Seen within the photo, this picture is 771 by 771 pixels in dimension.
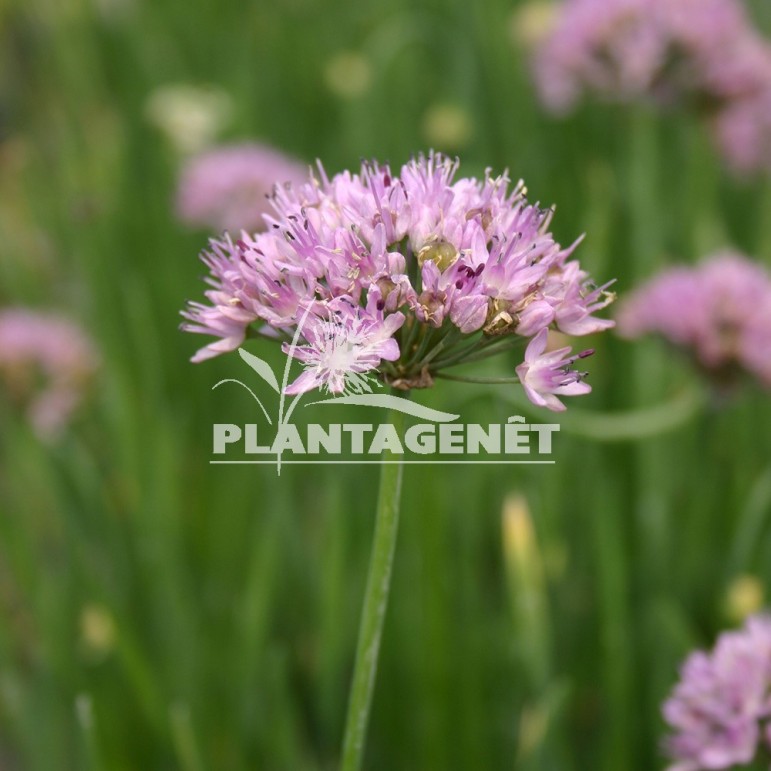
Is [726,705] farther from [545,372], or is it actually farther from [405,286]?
[405,286]

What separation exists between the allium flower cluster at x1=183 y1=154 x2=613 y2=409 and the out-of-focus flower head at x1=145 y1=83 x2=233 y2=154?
180 cm

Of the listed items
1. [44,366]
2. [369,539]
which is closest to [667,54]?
[369,539]

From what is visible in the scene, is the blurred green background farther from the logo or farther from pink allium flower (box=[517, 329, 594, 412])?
pink allium flower (box=[517, 329, 594, 412])

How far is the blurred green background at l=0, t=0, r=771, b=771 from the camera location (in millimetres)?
1297

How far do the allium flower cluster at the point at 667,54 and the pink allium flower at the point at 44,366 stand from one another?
1.09 metres

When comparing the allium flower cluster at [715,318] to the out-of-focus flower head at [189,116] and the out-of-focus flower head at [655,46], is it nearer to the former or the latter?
the out-of-focus flower head at [655,46]

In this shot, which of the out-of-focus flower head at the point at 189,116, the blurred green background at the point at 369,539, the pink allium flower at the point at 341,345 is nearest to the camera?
the pink allium flower at the point at 341,345

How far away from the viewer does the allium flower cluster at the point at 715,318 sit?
147 centimetres

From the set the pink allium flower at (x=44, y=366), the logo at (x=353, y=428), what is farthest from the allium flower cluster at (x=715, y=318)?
the pink allium flower at (x=44, y=366)

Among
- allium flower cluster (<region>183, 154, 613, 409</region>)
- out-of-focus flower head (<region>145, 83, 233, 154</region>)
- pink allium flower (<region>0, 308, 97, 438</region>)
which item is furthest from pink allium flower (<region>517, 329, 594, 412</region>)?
out-of-focus flower head (<region>145, 83, 233, 154</region>)

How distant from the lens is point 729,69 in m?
1.99

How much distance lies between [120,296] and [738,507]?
1.33m

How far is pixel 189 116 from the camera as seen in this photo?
8.26 feet

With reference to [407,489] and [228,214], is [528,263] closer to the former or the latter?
[407,489]
